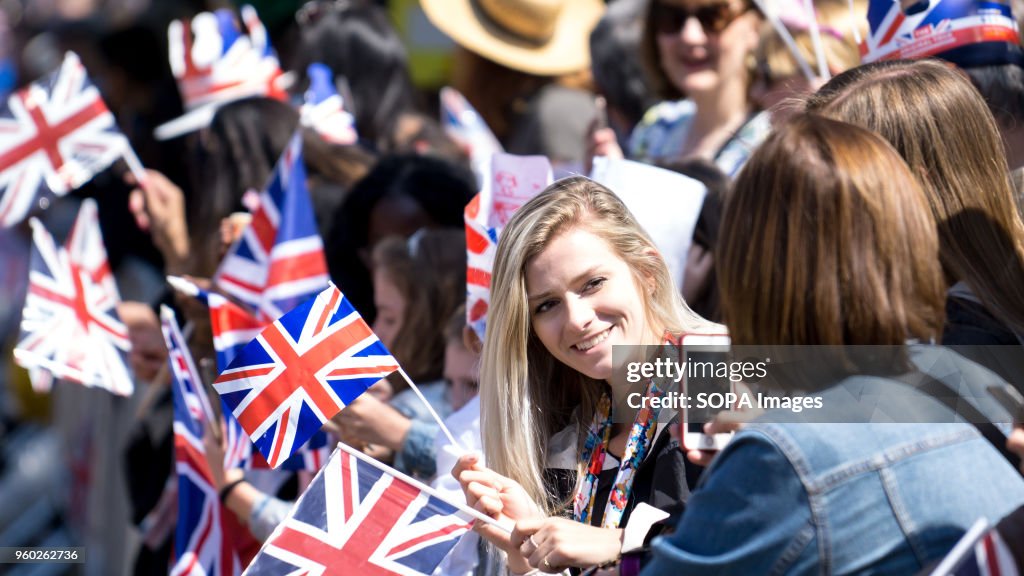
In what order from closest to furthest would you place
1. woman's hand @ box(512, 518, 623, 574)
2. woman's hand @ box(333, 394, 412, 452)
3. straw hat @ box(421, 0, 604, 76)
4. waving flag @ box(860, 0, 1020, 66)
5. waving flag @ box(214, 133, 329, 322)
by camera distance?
woman's hand @ box(512, 518, 623, 574) → waving flag @ box(860, 0, 1020, 66) → woman's hand @ box(333, 394, 412, 452) → waving flag @ box(214, 133, 329, 322) → straw hat @ box(421, 0, 604, 76)

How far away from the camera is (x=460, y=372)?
3.81 m

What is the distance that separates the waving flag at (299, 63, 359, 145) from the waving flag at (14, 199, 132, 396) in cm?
107

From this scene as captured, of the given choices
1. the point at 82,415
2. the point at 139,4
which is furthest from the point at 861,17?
the point at 139,4

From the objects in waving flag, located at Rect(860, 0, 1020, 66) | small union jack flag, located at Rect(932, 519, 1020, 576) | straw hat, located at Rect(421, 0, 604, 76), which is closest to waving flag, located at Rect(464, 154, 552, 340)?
waving flag, located at Rect(860, 0, 1020, 66)

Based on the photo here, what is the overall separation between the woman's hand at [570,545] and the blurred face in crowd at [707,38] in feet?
8.44

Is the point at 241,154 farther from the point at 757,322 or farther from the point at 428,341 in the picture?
the point at 757,322

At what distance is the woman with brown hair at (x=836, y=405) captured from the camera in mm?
1862

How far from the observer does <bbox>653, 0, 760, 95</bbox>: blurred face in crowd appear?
4621 millimetres

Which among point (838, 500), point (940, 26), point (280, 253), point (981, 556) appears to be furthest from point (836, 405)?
point (280, 253)

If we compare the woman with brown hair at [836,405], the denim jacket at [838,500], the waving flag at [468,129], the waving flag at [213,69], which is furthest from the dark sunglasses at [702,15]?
the denim jacket at [838,500]

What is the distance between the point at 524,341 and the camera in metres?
2.84

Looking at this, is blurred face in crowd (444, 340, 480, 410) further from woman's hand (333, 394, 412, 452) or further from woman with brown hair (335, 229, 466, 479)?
woman's hand (333, 394, 412, 452)

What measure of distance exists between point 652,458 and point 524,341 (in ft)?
1.30

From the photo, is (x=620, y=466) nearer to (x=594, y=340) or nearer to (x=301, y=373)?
(x=594, y=340)
